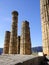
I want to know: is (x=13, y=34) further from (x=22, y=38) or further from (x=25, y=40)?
(x=25, y=40)

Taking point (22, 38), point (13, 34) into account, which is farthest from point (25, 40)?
point (13, 34)

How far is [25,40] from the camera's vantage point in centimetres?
1898

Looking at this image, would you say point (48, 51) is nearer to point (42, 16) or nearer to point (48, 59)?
point (48, 59)

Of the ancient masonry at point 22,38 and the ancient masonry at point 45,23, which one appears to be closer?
the ancient masonry at point 45,23

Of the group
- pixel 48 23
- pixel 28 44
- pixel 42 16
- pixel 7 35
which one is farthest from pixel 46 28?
pixel 7 35

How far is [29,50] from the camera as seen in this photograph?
18.7 meters

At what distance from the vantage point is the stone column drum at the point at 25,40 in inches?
735

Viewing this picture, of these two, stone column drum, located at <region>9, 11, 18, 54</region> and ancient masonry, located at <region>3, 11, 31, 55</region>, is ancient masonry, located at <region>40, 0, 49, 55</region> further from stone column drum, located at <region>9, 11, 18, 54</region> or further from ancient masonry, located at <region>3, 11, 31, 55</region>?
stone column drum, located at <region>9, 11, 18, 54</region>

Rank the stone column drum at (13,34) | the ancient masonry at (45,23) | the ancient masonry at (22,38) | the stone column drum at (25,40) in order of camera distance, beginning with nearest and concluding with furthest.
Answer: the ancient masonry at (45,23), the stone column drum at (25,40), the ancient masonry at (22,38), the stone column drum at (13,34)

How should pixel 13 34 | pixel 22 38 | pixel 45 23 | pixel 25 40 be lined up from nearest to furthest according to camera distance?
1. pixel 45 23
2. pixel 25 40
3. pixel 22 38
4. pixel 13 34

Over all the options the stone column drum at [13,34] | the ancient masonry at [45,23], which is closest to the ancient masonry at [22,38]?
the stone column drum at [13,34]

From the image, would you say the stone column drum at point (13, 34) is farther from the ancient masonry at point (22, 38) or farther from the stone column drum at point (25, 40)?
the stone column drum at point (25, 40)

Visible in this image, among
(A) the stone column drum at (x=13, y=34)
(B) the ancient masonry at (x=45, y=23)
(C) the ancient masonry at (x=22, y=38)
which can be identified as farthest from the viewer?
(A) the stone column drum at (x=13, y=34)

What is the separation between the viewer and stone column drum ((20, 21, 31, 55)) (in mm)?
18666
